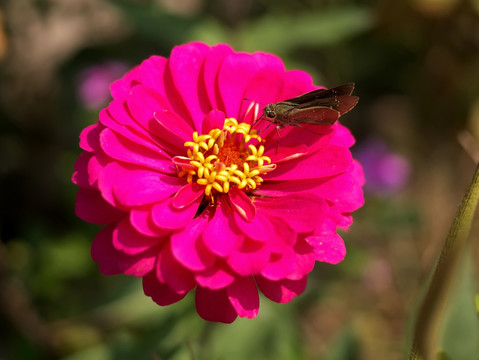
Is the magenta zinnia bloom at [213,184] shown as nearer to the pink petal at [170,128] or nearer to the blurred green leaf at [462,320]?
the pink petal at [170,128]

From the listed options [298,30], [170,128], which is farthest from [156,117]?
[298,30]

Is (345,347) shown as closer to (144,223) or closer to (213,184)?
(213,184)

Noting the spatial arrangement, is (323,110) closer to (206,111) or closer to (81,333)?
(206,111)

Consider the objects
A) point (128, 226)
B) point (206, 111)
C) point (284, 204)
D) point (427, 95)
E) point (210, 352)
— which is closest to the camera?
point (128, 226)

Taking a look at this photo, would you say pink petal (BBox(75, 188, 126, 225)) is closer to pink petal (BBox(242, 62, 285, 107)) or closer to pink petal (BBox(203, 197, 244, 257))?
pink petal (BBox(203, 197, 244, 257))

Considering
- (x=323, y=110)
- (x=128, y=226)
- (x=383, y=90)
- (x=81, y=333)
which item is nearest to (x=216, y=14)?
(x=383, y=90)

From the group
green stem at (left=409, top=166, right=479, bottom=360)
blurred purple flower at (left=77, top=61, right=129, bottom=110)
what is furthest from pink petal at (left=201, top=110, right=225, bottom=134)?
blurred purple flower at (left=77, top=61, right=129, bottom=110)
